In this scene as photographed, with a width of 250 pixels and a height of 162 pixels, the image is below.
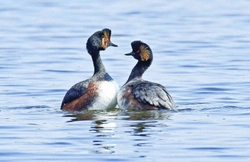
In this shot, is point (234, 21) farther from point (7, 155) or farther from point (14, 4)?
point (7, 155)

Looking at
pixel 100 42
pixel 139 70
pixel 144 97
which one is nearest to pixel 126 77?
pixel 139 70

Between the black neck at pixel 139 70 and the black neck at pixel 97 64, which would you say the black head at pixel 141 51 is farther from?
the black neck at pixel 97 64

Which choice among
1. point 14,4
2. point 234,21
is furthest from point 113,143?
point 14,4

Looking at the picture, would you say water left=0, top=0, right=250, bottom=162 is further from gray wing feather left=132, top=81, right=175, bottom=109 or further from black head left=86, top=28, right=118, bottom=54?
black head left=86, top=28, right=118, bottom=54

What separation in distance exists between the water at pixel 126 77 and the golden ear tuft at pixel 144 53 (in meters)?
0.94

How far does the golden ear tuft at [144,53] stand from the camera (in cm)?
1617

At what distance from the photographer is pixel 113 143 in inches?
502

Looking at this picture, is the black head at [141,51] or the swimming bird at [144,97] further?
the black head at [141,51]

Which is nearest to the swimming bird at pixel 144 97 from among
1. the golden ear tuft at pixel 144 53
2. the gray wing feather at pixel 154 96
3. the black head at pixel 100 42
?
the gray wing feather at pixel 154 96

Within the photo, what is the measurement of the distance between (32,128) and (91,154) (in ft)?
6.92

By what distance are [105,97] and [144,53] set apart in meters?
1.14

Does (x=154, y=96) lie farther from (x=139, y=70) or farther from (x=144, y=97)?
(x=139, y=70)

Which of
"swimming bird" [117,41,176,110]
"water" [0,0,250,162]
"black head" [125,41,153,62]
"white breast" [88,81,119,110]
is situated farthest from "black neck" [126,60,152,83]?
"water" [0,0,250,162]

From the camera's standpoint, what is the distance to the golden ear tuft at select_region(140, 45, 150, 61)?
1617cm
